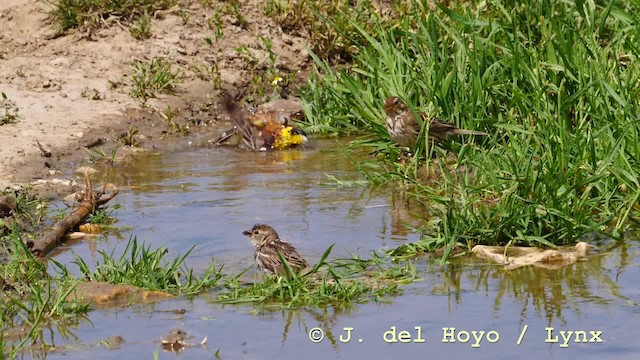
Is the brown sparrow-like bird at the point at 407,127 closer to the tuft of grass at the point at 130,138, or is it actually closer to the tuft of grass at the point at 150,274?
the tuft of grass at the point at 130,138

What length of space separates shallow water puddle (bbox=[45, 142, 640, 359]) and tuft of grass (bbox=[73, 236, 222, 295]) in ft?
0.60

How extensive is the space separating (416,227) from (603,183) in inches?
48.6

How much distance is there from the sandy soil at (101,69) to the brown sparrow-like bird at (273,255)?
383cm

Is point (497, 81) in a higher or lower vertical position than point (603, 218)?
higher

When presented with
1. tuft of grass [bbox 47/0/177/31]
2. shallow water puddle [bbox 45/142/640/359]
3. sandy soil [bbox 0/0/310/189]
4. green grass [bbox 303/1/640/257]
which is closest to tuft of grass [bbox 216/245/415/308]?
shallow water puddle [bbox 45/142/640/359]

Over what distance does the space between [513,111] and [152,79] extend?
4.14 meters

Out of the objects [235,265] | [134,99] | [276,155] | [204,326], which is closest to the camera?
[204,326]

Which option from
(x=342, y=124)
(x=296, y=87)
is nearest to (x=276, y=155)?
(x=342, y=124)

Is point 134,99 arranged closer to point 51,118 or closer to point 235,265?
point 51,118

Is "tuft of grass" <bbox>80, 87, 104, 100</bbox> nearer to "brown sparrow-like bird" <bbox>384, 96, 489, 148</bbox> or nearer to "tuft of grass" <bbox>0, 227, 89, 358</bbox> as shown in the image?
"brown sparrow-like bird" <bbox>384, 96, 489, 148</bbox>

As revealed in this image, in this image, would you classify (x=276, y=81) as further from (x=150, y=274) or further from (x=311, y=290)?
(x=311, y=290)

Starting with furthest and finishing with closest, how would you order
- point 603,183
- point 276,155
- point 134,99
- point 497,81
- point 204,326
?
point 134,99, point 276,155, point 497,81, point 603,183, point 204,326

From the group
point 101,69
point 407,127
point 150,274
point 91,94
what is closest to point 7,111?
point 91,94

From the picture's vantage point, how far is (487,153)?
941 centimetres
